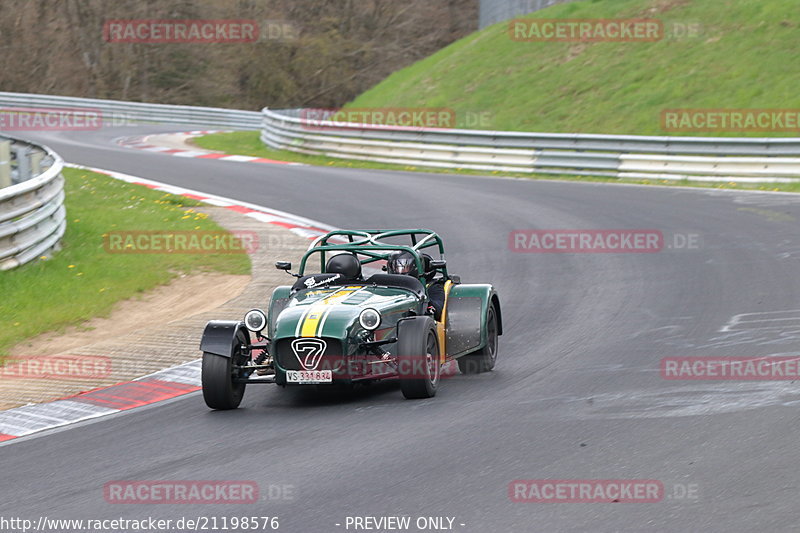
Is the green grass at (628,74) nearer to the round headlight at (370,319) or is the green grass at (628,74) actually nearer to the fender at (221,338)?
the round headlight at (370,319)

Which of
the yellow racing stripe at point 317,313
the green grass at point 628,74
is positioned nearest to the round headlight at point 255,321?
the yellow racing stripe at point 317,313

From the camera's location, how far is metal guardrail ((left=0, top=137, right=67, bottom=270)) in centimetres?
1269

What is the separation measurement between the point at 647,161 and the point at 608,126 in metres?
3.47

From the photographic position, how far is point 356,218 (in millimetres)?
18516

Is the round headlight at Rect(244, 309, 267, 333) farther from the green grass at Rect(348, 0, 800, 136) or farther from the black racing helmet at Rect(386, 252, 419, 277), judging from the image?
the green grass at Rect(348, 0, 800, 136)

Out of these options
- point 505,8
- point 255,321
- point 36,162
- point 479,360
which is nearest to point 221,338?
point 255,321

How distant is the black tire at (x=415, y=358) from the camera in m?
8.41

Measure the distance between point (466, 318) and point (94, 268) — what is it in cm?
610

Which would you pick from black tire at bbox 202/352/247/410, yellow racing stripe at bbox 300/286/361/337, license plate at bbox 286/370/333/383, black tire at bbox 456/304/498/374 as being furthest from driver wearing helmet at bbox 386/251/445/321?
black tire at bbox 202/352/247/410

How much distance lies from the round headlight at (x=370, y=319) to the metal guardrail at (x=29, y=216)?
594cm

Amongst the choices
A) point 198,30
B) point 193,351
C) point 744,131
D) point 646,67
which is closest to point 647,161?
point 744,131

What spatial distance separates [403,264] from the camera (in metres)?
9.66

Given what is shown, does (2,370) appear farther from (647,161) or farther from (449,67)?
(449,67)

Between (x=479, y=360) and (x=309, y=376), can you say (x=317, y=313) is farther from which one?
(x=479, y=360)
